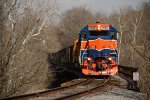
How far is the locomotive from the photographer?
19766mm

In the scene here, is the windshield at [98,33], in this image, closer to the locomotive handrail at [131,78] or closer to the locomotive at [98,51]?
the locomotive at [98,51]

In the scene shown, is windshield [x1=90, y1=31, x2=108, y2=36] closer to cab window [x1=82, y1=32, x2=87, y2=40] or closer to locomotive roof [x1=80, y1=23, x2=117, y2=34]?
locomotive roof [x1=80, y1=23, x2=117, y2=34]

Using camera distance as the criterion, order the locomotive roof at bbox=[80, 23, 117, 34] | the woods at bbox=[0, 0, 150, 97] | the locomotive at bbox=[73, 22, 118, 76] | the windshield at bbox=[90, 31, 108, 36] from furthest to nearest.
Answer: the windshield at bbox=[90, 31, 108, 36]
the locomotive roof at bbox=[80, 23, 117, 34]
the locomotive at bbox=[73, 22, 118, 76]
the woods at bbox=[0, 0, 150, 97]

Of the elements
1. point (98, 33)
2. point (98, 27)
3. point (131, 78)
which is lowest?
point (131, 78)

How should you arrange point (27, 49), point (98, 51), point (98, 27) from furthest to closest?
point (98, 27) → point (98, 51) → point (27, 49)

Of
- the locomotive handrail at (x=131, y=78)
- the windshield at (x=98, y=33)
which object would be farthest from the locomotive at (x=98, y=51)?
the locomotive handrail at (x=131, y=78)

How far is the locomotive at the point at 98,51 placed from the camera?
19.8 meters

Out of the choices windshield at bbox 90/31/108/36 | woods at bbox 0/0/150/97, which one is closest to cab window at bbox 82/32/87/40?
windshield at bbox 90/31/108/36

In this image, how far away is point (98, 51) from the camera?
20016mm

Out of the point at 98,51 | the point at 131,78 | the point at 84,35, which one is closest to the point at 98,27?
the point at 84,35

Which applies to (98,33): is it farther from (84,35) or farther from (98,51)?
(98,51)

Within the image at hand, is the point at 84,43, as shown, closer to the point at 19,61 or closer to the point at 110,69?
the point at 110,69

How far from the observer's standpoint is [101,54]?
20.0 m

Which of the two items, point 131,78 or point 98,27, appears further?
point 98,27
